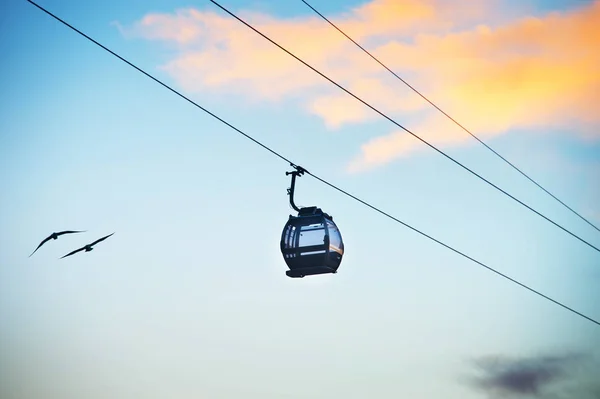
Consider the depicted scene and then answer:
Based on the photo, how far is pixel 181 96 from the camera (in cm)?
1246

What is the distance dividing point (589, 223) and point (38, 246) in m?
10.6

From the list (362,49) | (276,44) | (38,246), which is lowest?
(38,246)

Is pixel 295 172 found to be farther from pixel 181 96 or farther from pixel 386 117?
pixel 181 96

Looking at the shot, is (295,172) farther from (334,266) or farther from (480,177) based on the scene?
(480,177)

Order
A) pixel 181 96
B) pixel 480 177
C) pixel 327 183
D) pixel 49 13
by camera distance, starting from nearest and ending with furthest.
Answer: pixel 49 13, pixel 181 96, pixel 327 183, pixel 480 177

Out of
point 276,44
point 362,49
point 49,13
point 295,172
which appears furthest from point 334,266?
point 49,13

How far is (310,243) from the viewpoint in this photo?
57.1 feet

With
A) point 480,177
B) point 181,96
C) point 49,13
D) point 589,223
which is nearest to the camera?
point 49,13

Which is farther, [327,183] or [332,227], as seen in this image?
[332,227]

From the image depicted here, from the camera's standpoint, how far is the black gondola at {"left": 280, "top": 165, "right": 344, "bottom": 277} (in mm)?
17312

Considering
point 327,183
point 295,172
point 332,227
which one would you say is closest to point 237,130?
point 327,183

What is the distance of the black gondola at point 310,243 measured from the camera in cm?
1731

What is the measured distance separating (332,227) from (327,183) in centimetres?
354

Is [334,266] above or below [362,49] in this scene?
below
